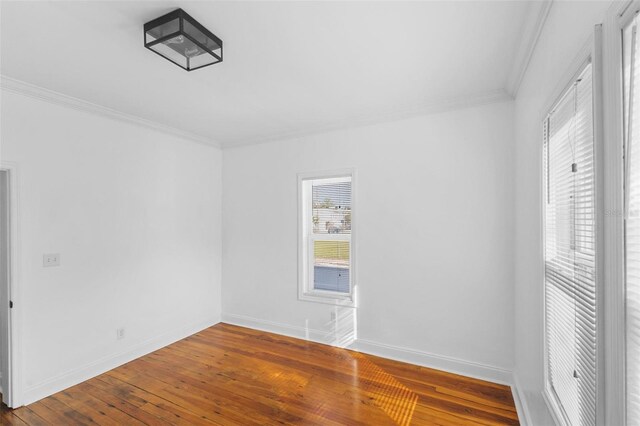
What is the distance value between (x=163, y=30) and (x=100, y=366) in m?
3.15

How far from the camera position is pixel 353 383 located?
2850 millimetres

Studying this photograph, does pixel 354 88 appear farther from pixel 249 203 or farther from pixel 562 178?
pixel 249 203

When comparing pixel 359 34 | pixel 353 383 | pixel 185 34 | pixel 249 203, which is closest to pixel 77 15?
pixel 185 34

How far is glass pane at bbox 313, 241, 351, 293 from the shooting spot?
12.5 feet

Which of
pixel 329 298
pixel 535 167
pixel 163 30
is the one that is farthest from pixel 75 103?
pixel 535 167

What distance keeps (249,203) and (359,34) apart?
9.34ft

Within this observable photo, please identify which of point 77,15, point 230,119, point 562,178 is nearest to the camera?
point 562,178

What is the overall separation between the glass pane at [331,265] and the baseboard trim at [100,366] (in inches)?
70.8

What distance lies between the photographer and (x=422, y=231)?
10.4 feet

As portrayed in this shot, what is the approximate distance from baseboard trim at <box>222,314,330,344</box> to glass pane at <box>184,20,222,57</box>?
315 cm

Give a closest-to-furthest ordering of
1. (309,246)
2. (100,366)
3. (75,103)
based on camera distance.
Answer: (75,103) → (100,366) → (309,246)

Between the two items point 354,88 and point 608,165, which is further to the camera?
point 354,88

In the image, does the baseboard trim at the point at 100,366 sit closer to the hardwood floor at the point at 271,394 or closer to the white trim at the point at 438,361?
the hardwood floor at the point at 271,394

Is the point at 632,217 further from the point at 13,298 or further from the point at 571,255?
the point at 13,298
